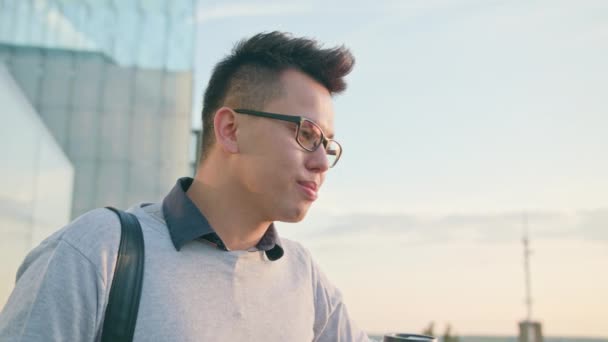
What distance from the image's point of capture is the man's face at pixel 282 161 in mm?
2146

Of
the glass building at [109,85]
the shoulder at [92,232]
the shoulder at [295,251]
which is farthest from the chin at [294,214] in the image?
the glass building at [109,85]

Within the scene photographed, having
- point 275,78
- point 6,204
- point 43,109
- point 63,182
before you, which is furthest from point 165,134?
point 275,78

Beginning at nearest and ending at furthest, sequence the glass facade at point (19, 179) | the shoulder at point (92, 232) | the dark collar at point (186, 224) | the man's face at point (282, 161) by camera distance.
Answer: the shoulder at point (92, 232) → the dark collar at point (186, 224) → the man's face at point (282, 161) → the glass facade at point (19, 179)

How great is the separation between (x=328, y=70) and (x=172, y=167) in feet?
52.8

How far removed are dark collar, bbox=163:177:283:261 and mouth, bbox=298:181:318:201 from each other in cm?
26

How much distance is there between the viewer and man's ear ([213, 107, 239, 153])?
2.29 m

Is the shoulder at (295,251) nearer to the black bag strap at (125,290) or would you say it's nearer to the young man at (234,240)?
the young man at (234,240)

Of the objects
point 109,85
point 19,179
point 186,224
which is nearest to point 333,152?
point 186,224

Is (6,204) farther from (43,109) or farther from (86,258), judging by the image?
(43,109)

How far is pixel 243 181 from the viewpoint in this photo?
221cm

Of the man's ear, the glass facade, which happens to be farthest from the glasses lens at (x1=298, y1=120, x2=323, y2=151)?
the glass facade

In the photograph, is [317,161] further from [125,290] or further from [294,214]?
[125,290]

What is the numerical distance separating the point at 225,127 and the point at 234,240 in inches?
16.2

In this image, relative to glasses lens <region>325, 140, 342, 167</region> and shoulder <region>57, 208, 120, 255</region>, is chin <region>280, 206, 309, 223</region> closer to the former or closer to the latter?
glasses lens <region>325, 140, 342, 167</region>
